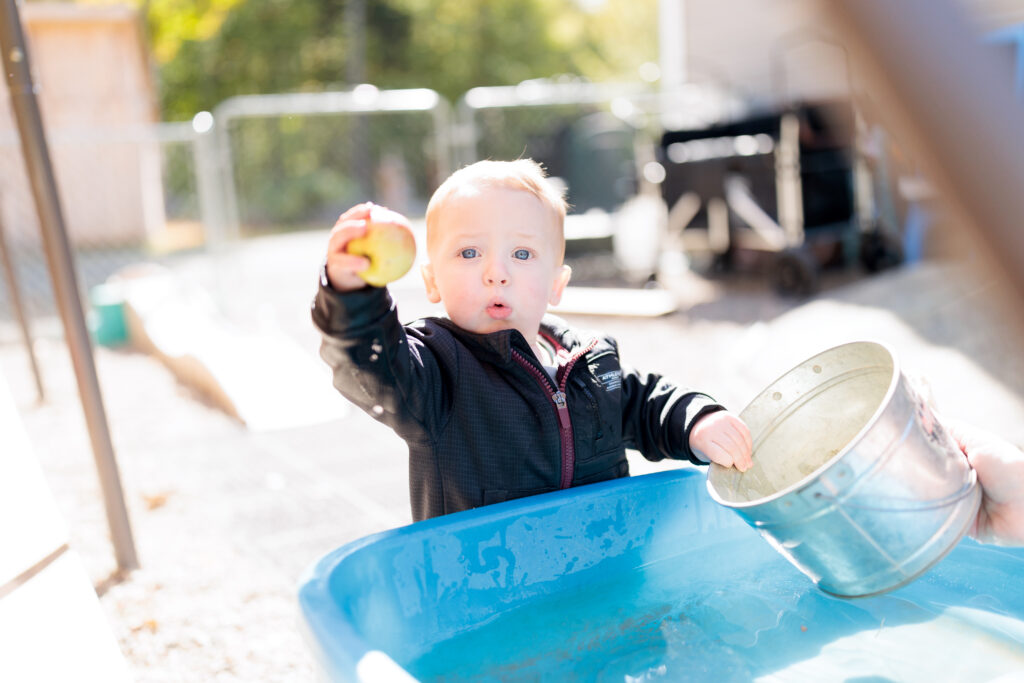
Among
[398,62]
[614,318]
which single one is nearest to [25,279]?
[614,318]

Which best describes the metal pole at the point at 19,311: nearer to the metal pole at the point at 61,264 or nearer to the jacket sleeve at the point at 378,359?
the metal pole at the point at 61,264

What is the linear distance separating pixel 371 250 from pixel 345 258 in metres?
0.04

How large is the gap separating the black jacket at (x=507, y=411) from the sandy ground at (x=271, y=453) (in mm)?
353

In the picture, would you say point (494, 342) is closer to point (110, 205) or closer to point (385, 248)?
point (385, 248)

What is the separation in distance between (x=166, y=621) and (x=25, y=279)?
267 inches

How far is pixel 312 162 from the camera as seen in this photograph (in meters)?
14.7

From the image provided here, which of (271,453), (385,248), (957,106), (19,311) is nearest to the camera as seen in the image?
(957,106)

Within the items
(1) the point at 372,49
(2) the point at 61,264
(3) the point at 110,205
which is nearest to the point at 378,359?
(2) the point at 61,264

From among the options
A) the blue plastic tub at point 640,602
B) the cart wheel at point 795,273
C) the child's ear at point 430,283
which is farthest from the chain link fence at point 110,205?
the blue plastic tub at point 640,602

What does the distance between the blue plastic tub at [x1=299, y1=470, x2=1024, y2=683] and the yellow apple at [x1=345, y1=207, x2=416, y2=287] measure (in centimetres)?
41

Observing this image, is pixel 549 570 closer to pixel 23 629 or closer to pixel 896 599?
pixel 896 599

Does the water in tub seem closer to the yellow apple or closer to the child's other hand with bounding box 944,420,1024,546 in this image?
the child's other hand with bounding box 944,420,1024,546

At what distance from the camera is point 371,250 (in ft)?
3.67

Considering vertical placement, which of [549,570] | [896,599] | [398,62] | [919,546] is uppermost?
[398,62]
